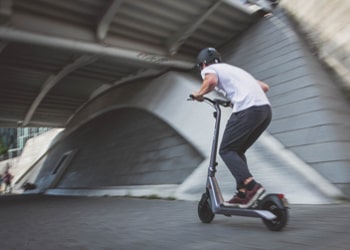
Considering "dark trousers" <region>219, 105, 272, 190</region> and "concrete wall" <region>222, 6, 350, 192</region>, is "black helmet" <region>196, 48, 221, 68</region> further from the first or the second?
"concrete wall" <region>222, 6, 350, 192</region>

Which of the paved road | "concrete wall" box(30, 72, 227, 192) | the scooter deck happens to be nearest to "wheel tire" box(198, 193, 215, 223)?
the paved road

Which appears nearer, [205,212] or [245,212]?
[245,212]

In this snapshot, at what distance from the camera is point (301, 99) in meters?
8.07

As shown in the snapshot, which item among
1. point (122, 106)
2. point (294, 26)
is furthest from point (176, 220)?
point (122, 106)

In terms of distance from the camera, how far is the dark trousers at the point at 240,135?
12.1ft

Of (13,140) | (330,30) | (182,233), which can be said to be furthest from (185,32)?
(13,140)

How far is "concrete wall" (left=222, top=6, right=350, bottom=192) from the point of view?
6.42 metres

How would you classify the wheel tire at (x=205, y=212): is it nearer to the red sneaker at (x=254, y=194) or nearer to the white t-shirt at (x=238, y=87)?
the red sneaker at (x=254, y=194)

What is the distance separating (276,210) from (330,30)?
715cm

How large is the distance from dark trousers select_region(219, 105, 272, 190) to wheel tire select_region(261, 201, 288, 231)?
0.34 m

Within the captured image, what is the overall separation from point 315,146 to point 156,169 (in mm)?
4530

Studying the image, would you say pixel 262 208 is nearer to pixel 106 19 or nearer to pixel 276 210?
pixel 276 210

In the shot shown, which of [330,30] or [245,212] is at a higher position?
[330,30]

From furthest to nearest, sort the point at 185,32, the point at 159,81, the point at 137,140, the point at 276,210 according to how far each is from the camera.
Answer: the point at 159,81 → the point at 137,140 → the point at 185,32 → the point at 276,210
